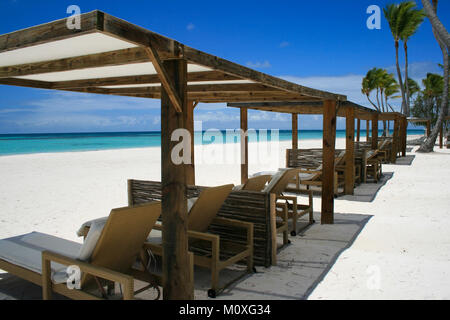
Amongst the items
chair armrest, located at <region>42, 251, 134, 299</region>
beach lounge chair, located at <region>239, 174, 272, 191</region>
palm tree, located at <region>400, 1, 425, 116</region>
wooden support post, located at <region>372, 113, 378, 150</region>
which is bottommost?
chair armrest, located at <region>42, 251, 134, 299</region>

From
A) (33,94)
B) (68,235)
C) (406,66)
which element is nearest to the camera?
(68,235)

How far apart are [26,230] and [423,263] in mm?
5082

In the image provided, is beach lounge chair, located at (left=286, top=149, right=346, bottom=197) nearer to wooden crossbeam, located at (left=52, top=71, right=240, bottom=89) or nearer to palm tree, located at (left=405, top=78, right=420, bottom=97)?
wooden crossbeam, located at (left=52, top=71, right=240, bottom=89)

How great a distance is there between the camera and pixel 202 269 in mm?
3648

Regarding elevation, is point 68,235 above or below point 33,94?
below

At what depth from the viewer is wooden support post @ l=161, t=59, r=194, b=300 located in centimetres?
237

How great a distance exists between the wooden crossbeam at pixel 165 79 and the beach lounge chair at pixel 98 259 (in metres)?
0.85

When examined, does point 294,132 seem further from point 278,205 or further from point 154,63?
point 154,63

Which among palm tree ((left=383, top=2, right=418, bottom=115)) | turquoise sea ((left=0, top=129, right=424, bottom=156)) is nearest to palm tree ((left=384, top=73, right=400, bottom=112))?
palm tree ((left=383, top=2, right=418, bottom=115))

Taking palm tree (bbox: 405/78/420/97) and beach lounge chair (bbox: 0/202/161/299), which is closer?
beach lounge chair (bbox: 0/202/161/299)

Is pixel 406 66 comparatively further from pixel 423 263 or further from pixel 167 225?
pixel 167 225

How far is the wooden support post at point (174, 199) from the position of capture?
2369 millimetres

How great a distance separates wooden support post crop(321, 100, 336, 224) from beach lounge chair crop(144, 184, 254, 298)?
7.11 ft
